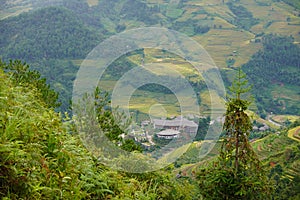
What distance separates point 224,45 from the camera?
3140 inches

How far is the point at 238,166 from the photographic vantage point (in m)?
5.30

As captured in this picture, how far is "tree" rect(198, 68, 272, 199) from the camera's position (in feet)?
17.0

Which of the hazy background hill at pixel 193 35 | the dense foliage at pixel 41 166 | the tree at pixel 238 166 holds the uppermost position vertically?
the dense foliage at pixel 41 166

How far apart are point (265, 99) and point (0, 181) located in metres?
66.5

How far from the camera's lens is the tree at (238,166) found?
5.18 m

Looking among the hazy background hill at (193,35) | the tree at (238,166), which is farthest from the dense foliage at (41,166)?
the hazy background hill at (193,35)

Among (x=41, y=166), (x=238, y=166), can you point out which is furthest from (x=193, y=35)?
(x=41, y=166)

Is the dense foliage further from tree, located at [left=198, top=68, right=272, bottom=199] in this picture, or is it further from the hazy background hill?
the hazy background hill

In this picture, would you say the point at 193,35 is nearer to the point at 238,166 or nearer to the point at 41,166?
the point at 238,166

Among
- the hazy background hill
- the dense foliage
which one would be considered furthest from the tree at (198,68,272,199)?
the hazy background hill

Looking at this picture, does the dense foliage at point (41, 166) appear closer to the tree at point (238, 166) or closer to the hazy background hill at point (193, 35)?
the tree at point (238, 166)

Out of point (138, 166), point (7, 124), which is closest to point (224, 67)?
point (138, 166)

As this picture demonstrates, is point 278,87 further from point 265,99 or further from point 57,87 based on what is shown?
point 57,87

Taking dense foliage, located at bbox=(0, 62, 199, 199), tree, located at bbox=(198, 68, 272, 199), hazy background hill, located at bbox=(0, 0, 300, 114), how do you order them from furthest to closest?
hazy background hill, located at bbox=(0, 0, 300, 114) → tree, located at bbox=(198, 68, 272, 199) → dense foliage, located at bbox=(0, 62, 199, 199)
